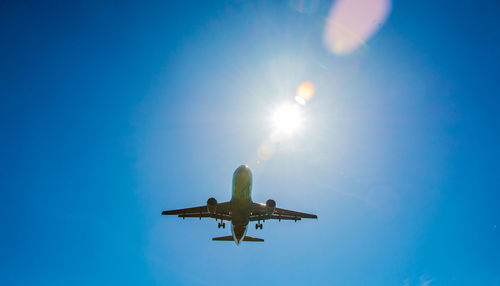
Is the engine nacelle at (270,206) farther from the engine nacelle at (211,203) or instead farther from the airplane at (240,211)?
the engine nacelle at (211,203)

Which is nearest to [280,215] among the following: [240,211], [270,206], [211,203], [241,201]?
[270,206]

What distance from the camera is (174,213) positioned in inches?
1467

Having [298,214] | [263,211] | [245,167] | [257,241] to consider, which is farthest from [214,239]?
[245,167]

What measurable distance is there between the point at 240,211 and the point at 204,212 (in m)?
6.62

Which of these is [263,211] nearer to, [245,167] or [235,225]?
[235,225]

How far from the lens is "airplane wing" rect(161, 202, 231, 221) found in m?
35.2

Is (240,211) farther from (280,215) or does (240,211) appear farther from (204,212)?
(280,215)

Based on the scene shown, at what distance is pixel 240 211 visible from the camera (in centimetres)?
3275

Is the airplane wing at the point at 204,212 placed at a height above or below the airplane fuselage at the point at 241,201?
above

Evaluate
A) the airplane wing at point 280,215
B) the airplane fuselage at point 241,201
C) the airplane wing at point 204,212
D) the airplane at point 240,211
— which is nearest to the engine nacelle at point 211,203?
the airplane at point 240,211

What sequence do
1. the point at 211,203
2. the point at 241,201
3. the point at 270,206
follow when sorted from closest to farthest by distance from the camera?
the point at 241,201
the point at 211,203
the point at 270,206

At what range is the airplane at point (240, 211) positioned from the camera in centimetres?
3031

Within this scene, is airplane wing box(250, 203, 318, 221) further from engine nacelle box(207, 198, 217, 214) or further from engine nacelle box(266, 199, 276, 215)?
engine nacelle box(207, 198, 217, 214)

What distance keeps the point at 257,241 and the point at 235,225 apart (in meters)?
7.34
